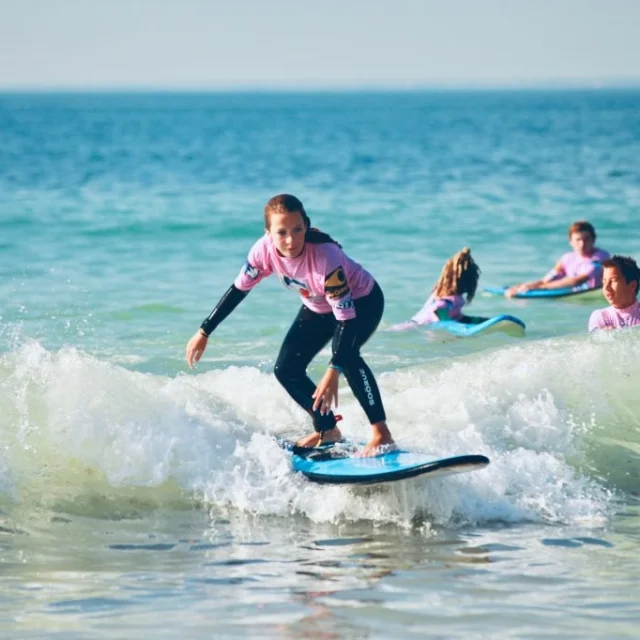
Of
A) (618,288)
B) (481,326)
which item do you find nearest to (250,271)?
(618,288)

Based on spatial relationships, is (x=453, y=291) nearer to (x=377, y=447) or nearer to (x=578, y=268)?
(x=578, y=268)

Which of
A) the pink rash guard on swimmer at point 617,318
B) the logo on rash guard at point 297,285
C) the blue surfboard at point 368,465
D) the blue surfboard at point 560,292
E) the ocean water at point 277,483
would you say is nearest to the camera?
the ocean water at point 277,483

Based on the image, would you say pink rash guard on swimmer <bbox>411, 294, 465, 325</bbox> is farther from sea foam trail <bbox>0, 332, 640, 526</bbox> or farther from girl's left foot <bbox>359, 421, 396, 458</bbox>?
girl's left foot <bbox>359, 421, 396, 458</bbox>

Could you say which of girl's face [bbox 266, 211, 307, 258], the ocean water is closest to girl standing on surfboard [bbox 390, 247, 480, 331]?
the ocean water

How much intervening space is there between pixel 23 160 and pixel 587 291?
2801cm

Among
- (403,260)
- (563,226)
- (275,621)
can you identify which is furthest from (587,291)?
(275,621)

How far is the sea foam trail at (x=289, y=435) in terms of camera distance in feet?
22.2

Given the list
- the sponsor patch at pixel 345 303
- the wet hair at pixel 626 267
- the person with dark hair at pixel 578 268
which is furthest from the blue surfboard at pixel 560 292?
the sponsor patch at pixel 345 303

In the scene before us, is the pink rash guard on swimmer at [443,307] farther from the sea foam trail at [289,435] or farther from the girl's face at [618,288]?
the sea foam trail at [289,435]

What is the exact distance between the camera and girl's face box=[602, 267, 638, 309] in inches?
356

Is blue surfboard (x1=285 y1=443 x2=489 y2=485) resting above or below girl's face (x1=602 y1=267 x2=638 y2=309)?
below

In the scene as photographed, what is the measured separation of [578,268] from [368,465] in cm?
887

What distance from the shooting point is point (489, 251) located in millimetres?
19312

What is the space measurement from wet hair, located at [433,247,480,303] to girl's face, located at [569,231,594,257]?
2759 mm
